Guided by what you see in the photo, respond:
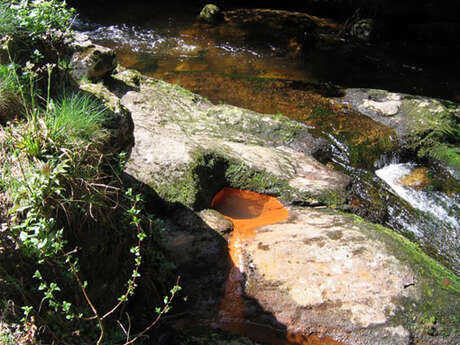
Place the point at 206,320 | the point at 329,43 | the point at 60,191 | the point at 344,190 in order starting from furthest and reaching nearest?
the point at 329,43
the point at 344,190
the point at 206,320
the point at 60,191

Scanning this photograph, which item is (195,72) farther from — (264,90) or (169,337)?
(169,337)

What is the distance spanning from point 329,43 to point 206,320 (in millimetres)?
8017

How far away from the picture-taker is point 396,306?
3150 millimetres

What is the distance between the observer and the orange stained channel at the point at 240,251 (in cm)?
306

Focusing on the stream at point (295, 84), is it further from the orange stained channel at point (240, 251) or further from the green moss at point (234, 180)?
the green moss at point (234, 180)

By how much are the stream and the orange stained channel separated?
0.01m

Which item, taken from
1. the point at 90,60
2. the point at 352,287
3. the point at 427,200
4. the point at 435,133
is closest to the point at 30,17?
the point at 90,60

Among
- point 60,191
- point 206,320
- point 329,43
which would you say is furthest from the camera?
Result: point 329,43

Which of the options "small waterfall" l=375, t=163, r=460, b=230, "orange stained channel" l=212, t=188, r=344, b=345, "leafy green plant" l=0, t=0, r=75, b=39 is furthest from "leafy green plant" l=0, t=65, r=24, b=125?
"small waterfall" l=375, t=163, r=460, b=230

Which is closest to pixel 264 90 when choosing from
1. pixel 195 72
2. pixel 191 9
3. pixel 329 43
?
pixel 195 72

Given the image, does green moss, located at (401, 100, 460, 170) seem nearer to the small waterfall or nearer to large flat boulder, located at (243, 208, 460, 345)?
the small waterfall

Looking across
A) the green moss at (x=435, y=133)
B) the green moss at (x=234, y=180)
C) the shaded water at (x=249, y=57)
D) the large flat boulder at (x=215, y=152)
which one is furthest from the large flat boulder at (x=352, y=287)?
the shaded water at (x=249, y=57)

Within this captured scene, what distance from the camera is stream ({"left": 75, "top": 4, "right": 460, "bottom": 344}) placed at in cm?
475

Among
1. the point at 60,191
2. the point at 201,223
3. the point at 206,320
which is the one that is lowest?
the point at 206,320
